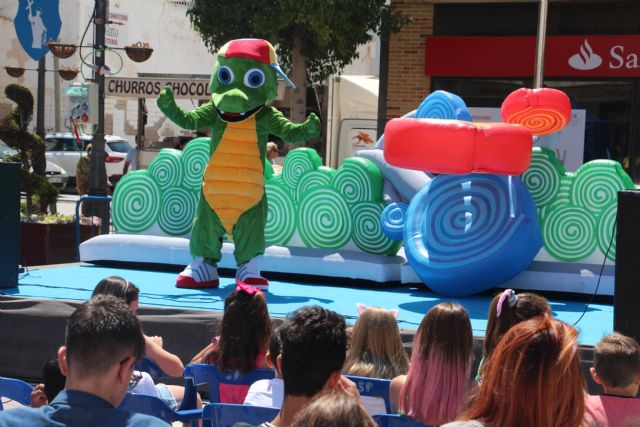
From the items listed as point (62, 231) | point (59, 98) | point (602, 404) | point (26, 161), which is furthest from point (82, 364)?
point (59, 98)

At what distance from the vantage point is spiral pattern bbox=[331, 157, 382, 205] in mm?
9656

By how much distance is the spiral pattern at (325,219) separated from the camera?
9.61 m

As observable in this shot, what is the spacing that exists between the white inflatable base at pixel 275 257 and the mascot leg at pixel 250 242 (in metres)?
0.99

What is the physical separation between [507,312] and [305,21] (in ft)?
43.7

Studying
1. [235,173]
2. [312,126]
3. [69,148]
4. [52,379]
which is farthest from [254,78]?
[69,148]

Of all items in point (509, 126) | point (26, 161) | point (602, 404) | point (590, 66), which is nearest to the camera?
point (602, 404)

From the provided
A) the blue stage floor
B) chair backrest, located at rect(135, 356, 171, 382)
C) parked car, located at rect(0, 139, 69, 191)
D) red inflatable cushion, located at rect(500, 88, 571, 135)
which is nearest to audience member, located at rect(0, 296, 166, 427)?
chair backrest, located at rect(135, 356, 171, 382)

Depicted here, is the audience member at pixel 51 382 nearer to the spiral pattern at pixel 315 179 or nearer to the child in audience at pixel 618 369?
the child in audience at pixel 618 369

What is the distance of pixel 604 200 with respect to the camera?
8797mm

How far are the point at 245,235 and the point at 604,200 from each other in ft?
10.6

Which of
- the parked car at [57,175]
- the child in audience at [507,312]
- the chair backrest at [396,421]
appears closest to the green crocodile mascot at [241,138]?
the child in audience at [507,312]

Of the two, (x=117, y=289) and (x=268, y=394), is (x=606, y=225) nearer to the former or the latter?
(x=117, y=289)

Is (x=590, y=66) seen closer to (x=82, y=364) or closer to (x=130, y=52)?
(x=130, y=52)

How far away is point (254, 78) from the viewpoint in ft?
26.9
